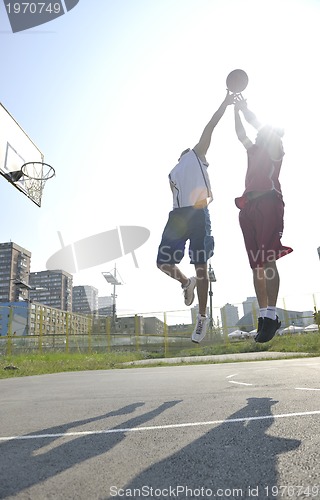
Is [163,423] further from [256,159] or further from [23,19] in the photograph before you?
[23,19]

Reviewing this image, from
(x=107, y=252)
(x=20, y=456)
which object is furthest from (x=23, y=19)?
(x=107, y=252)

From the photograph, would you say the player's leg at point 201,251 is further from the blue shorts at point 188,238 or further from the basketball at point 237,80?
the basketball at point 237,80

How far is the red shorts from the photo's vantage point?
7.72 ft

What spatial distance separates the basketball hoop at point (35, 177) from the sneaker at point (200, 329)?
409 inches

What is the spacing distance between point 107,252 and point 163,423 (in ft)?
104

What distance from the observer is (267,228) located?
7.72 ft

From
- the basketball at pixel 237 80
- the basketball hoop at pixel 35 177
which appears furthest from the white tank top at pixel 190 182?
the basketball hoop at pixel 35 177

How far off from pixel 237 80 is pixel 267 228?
1.25 meters

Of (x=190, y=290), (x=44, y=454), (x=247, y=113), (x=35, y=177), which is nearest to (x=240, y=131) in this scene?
(x=247, y=113)

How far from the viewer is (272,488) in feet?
3.19

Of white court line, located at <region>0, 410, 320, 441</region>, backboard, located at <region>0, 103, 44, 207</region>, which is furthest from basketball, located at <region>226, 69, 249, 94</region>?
backboard, located at <region>0, 103, 44, 207</region>

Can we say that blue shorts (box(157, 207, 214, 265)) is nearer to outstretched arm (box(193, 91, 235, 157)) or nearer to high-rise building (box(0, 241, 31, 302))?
outstretched arm (box(193, 91, 235, 157))

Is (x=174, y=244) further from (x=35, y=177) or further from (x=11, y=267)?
(x=11, y=267)

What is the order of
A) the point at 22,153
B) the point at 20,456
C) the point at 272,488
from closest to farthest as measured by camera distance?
the point at 272,488 → the point at 20,456 → the point at 22,153
